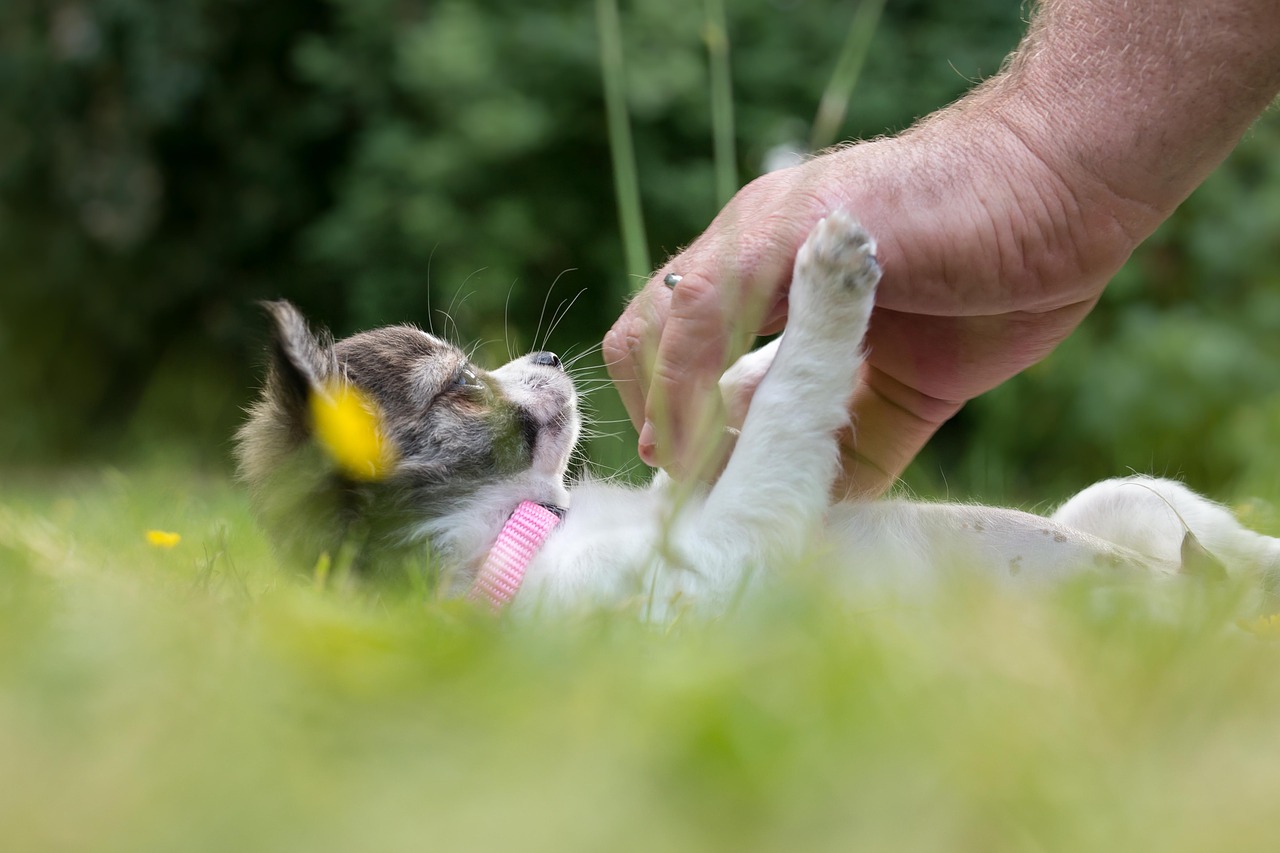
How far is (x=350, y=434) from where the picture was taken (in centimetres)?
223

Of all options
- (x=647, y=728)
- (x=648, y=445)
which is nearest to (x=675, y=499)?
(x=648, y=445)

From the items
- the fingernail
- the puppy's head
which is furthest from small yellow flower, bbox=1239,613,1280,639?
the puppy's head

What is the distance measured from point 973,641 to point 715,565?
76cm

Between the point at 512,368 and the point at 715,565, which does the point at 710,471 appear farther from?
the point at 512,368

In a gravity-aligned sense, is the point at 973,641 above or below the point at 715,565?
above

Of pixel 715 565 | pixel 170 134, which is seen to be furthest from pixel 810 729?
pixel 170 134

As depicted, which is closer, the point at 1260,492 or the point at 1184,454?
the point at 1260,492

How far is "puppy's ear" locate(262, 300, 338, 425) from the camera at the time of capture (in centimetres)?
210

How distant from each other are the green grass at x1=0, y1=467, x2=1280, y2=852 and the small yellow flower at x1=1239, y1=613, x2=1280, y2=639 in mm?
114

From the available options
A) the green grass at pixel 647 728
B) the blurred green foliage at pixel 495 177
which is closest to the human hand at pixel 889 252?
the green grass at pixel 647 728

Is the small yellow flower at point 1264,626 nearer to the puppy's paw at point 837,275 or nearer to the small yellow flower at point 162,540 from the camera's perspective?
the puppy's paw at point 837,275

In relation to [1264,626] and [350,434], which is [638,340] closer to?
[350,434]

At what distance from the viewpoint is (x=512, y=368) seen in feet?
9.17

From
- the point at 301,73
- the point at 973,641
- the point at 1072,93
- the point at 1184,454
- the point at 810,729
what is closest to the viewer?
the point at 810,729
